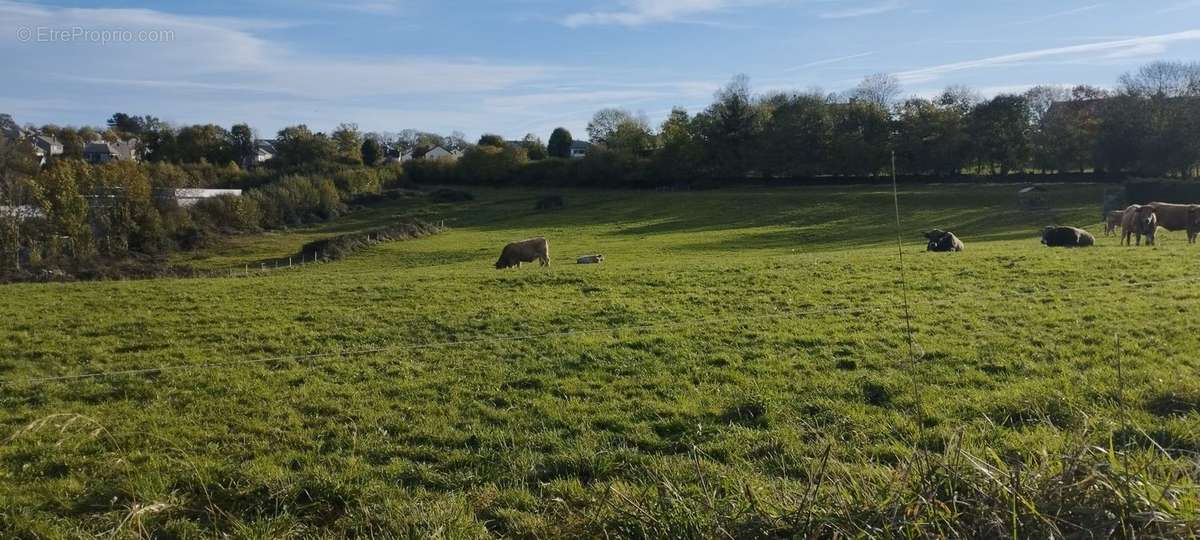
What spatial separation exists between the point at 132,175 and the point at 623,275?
56.2 m

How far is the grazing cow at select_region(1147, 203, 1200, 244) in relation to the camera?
80.1ft

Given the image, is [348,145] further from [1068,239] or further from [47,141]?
[1068,239]

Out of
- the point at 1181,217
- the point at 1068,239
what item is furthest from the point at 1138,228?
the point at 1068,239

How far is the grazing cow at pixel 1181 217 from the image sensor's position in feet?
80.1

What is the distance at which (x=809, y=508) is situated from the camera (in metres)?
3.21

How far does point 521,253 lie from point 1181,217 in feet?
73.1

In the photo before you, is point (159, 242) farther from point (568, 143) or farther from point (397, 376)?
point (568, 143)

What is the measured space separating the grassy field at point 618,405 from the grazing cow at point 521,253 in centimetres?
976

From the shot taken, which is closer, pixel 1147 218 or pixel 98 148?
pixel 1147 218

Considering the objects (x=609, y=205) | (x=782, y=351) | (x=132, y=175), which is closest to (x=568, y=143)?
(x=609, y=205)

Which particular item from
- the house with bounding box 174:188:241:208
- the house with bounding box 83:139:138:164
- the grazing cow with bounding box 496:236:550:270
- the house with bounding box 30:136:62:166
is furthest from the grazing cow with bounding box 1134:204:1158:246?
the house with bounding box 83:139:138:164

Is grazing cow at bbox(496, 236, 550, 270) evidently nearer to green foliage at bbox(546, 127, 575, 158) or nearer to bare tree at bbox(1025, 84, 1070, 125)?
bare tree at bbox(1025, 84, 1070, 125)

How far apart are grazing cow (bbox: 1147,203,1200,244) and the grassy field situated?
7.75 metres

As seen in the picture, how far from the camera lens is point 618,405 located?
8.11 metres
